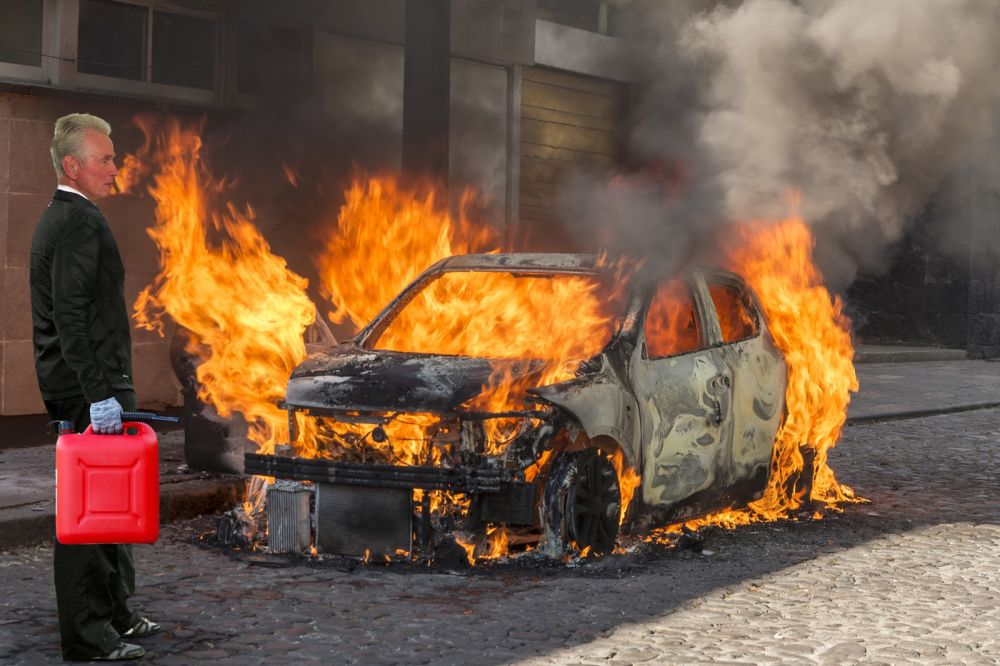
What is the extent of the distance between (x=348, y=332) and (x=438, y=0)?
3538mm

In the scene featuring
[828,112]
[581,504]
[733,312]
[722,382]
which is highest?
[828,112]

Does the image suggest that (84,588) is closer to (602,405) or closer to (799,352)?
(602,405)

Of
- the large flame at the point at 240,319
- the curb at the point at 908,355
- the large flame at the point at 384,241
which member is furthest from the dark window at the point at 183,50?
the curb at the point at 908,355

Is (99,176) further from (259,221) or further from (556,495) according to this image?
(259,221)

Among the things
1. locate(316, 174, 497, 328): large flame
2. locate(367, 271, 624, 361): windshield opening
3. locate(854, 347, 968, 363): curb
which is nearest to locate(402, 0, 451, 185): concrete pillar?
A: locate(316, 174, 497, 328): large flame

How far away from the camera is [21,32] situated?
1186 centimetres

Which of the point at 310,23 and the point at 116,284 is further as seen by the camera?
the point at 310,23

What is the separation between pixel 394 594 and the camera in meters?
6.15

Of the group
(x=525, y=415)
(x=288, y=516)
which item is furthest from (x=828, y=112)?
(x=288, y=516)

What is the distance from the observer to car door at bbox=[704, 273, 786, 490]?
7848 millimetres

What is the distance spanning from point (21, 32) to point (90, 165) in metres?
7.46

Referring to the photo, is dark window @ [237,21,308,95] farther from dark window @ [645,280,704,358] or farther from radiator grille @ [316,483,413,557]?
radiator grille @ [316,483,413,557]

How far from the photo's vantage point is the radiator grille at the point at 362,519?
6516mm

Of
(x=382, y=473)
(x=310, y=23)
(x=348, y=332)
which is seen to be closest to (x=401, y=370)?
(x=382, y=473)
